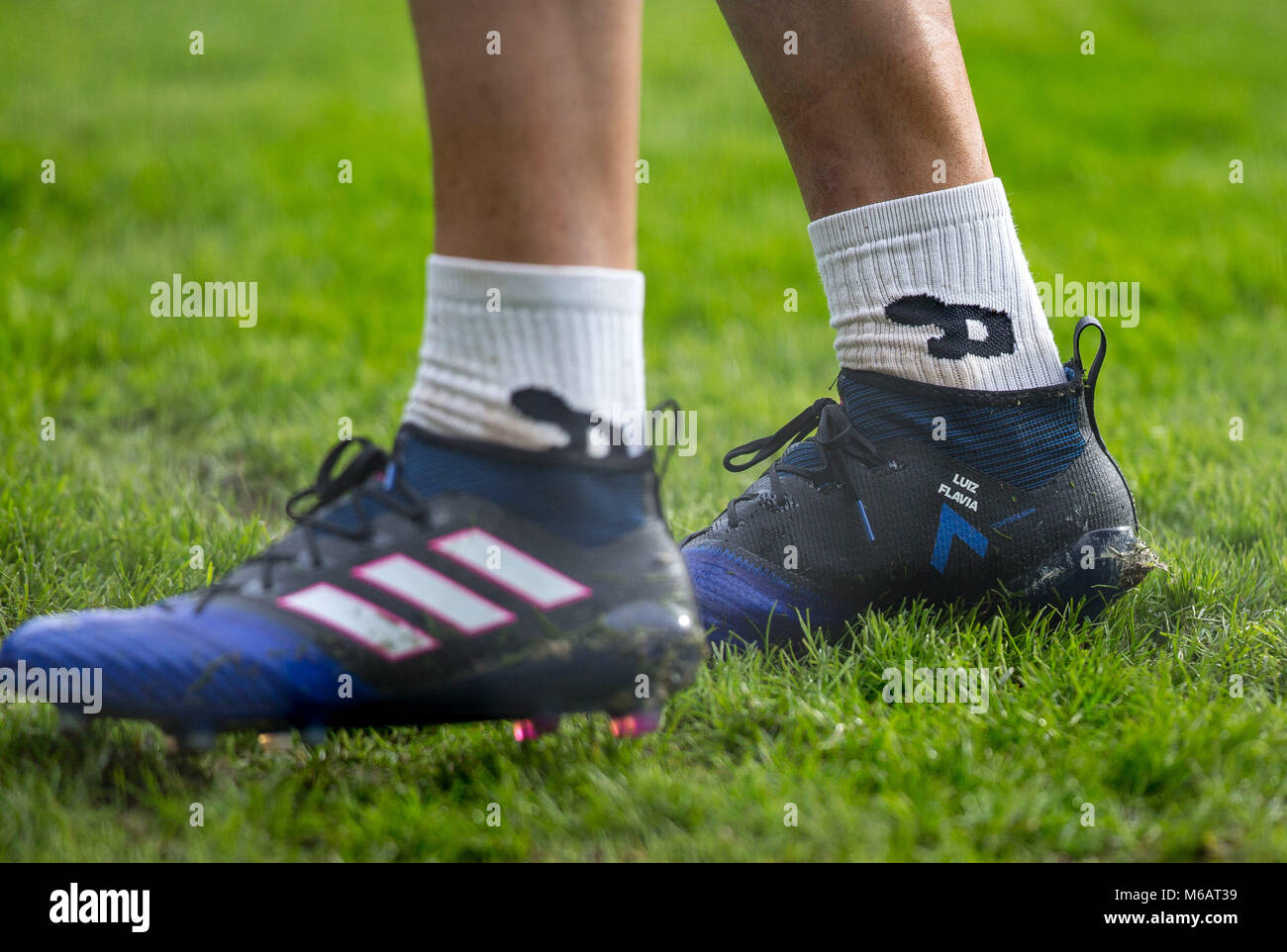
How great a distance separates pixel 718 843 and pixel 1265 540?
55.9 inches

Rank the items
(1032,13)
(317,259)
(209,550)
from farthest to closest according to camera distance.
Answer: (1032,13)
(317,259)
(209,550)

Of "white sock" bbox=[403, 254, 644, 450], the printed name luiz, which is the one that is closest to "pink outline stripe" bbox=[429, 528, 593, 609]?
"white sock" bbox=[403, 254, 644, 450]

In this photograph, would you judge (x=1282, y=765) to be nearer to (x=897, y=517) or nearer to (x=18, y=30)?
(x=897, y=517)

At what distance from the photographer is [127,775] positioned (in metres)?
1.25

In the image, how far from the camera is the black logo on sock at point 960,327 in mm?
1535

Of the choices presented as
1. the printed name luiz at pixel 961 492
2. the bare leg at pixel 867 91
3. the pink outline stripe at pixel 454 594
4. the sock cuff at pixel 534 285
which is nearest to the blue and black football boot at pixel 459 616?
the pink outline stripe at pixel 454 594

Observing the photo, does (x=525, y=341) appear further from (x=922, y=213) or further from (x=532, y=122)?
(x=922, y=213)

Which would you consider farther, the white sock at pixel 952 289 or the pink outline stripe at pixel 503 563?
the white sock at pixel 952 289

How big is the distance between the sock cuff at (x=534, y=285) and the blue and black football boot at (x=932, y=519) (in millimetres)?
495

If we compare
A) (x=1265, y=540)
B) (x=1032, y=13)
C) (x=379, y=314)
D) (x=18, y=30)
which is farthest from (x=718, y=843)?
(x=18, y=30)

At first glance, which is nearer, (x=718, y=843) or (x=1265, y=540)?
(x=718, y=843)

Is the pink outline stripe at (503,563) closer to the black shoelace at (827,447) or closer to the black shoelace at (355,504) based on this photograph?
the black shoelace at (355,504)

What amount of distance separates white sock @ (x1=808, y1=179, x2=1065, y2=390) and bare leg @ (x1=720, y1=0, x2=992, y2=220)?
0.12ft
